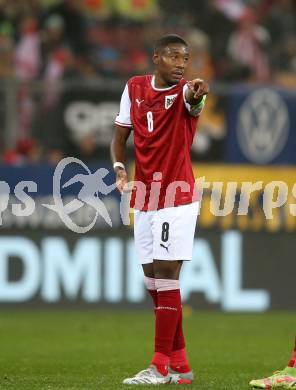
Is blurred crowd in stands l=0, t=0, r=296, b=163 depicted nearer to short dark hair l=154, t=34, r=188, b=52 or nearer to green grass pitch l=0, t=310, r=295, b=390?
green grass pitch l=0, t=310, r=295, b=390

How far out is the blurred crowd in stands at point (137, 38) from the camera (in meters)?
17.3

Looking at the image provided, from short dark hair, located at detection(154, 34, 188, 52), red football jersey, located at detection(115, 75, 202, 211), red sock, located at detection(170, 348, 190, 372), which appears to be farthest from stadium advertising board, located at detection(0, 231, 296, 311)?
short dark hair, located at detection(154, 34, 188, 52)

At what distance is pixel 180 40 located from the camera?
843cm

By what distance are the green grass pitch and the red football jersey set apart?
1.36m

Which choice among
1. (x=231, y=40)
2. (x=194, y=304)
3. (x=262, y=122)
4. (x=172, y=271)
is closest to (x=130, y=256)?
(x=194, y=304)

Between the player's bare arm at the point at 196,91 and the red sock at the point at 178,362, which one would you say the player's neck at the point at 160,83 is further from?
the red sock at the point at 178,362

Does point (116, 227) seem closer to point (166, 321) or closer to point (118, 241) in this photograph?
point (118, 241)

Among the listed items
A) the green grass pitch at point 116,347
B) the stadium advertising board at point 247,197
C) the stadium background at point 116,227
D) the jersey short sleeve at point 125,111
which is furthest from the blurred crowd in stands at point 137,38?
the jersey short sleeve at point 125,111

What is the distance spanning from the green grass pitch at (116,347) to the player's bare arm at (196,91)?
6.61 feet

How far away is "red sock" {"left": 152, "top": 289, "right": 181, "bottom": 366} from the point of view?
841 cm

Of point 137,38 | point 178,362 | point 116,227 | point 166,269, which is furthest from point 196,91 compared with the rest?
point 137,38

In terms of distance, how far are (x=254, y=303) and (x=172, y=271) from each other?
7357mm

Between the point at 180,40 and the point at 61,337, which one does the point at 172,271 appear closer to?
the point at 180,40

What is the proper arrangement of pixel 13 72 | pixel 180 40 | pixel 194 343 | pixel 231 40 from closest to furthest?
pixel 180 40, pixel 194 343, pixel 13 72, pixel 231 40
